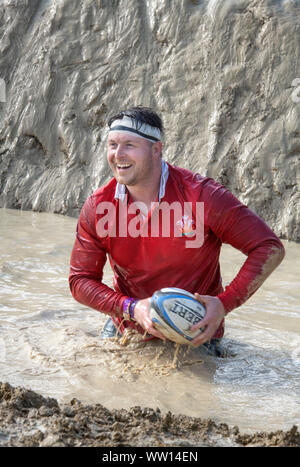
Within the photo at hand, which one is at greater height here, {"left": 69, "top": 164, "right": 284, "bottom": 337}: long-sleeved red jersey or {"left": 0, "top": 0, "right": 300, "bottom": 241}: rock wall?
{"left": 0, "top": 0, "right": 300, "bottom": 241}: rock wall

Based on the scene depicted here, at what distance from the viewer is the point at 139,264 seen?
4.27 metres

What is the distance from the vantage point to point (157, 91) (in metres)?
9.12

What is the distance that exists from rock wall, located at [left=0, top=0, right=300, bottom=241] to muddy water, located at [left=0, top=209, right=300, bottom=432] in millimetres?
2517

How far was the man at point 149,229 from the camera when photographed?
4.05 meters

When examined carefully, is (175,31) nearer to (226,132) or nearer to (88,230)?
(226,132)

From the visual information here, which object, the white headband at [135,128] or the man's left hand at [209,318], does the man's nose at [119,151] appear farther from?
the man's left hand at [209,318]

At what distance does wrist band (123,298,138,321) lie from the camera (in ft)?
13.2

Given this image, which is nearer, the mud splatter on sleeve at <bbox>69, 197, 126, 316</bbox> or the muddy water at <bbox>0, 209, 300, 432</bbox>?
the muddy water at <bbox>0, 209, 300, 432</bbox>

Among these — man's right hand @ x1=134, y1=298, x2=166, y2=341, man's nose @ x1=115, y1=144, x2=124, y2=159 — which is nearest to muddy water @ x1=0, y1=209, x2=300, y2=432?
man's right hand @ x1=134, y1=298, x2=166, y2=341

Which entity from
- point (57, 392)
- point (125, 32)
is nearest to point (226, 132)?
point (125, 32)

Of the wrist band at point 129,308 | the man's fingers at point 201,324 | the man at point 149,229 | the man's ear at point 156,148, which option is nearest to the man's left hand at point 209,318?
the man's fingers at point 201,324

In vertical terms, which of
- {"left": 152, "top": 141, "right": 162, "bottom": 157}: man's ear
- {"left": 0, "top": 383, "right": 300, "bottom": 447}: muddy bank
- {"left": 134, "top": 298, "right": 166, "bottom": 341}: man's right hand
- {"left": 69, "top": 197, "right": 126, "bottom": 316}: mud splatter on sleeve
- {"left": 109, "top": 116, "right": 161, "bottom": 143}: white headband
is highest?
{"left": 109, "top": 116, "right": 161, "bottom": 143}: white headband

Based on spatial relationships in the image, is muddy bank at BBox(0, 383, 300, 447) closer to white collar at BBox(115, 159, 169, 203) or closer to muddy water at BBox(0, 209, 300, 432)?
muddy water at BBox(0, 209, 300, 432)
